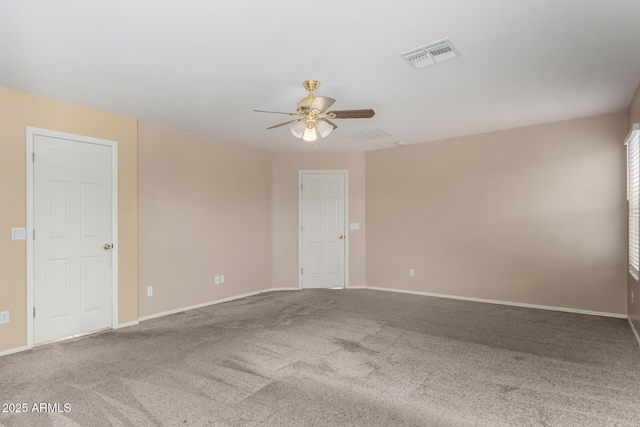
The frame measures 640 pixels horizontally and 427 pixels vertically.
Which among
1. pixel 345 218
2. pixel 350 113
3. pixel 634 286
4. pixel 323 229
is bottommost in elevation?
pixel 634 286

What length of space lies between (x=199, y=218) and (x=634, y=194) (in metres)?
5.38

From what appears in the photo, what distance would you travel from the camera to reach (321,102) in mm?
3000

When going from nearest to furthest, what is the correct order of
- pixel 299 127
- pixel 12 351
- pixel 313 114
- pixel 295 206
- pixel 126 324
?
1. pixel 313 114
2. pixel 299 127
3. pixel 12 351
4. pixel 126 324
5. pixel 295 206

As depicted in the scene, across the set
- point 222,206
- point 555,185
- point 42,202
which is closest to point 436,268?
point 555,185

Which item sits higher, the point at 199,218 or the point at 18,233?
the point at 199,218

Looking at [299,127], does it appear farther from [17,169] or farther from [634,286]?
[634,286]

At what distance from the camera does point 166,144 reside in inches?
193

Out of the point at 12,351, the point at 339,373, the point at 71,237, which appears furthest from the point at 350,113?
the point at 12,351

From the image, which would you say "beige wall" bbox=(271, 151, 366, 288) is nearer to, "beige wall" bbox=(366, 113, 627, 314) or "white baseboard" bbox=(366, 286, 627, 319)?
"beige wall" bbox=(366, 113, 627, 314)

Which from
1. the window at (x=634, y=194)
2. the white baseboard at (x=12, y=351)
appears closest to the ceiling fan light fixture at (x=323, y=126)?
the window at (x=634, y=194)

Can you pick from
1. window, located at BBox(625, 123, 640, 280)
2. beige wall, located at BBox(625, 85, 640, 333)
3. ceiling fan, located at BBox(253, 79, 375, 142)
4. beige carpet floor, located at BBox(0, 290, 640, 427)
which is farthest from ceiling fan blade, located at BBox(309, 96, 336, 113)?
beige wall, located at BBox(625, 85, 640, 333)

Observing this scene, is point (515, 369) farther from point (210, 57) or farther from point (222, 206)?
point (222, 206)

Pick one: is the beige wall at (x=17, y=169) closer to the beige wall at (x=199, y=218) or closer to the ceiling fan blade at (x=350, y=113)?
the beige wall at (x=199, y=218)

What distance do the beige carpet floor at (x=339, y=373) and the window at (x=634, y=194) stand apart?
2.65 ft
